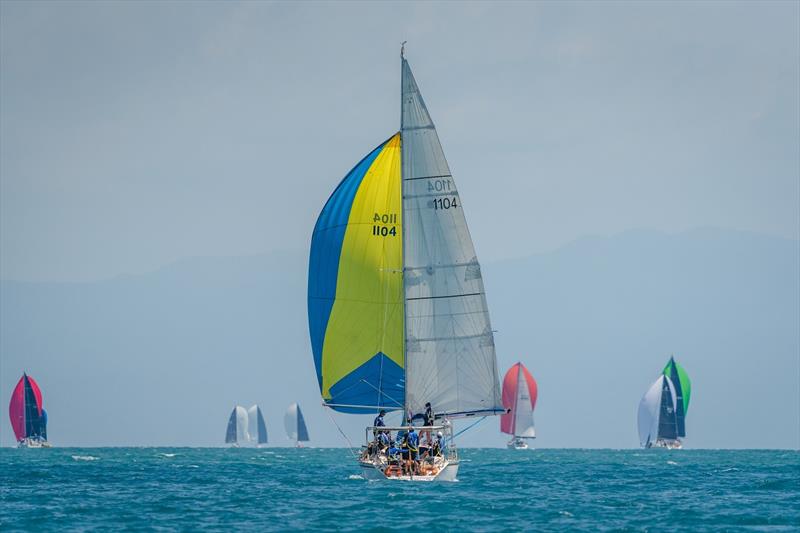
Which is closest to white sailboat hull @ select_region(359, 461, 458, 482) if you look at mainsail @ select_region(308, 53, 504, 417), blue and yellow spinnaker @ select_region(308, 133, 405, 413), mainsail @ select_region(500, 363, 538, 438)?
mainsail @ select_region(308, 53, 504, 417)

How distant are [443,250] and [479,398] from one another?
17.0 feet

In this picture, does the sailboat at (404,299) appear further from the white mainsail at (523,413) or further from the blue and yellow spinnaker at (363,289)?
the white mainsail at (523,413)

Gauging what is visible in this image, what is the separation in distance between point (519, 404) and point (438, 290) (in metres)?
91.4

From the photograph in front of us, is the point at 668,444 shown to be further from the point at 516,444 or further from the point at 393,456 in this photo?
the point at 393,456

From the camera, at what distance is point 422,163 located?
145 feet

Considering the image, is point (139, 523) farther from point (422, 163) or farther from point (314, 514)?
point (422, 163)

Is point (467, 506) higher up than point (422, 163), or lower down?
lower down

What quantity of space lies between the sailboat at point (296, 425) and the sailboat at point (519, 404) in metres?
51.7

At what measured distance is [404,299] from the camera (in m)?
44.2

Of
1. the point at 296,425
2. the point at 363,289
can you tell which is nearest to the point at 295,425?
the point at 296,425

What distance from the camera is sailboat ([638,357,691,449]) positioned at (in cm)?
13875

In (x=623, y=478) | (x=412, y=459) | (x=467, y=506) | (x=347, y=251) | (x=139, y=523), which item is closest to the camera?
(x=139, y=523)

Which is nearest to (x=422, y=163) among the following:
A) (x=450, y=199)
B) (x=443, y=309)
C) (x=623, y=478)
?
(x=450, y=199)

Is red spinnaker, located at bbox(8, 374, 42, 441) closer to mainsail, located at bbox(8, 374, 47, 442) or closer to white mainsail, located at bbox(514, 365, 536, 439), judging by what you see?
mainsail, located at bbox(8, 374, 47, 442)
